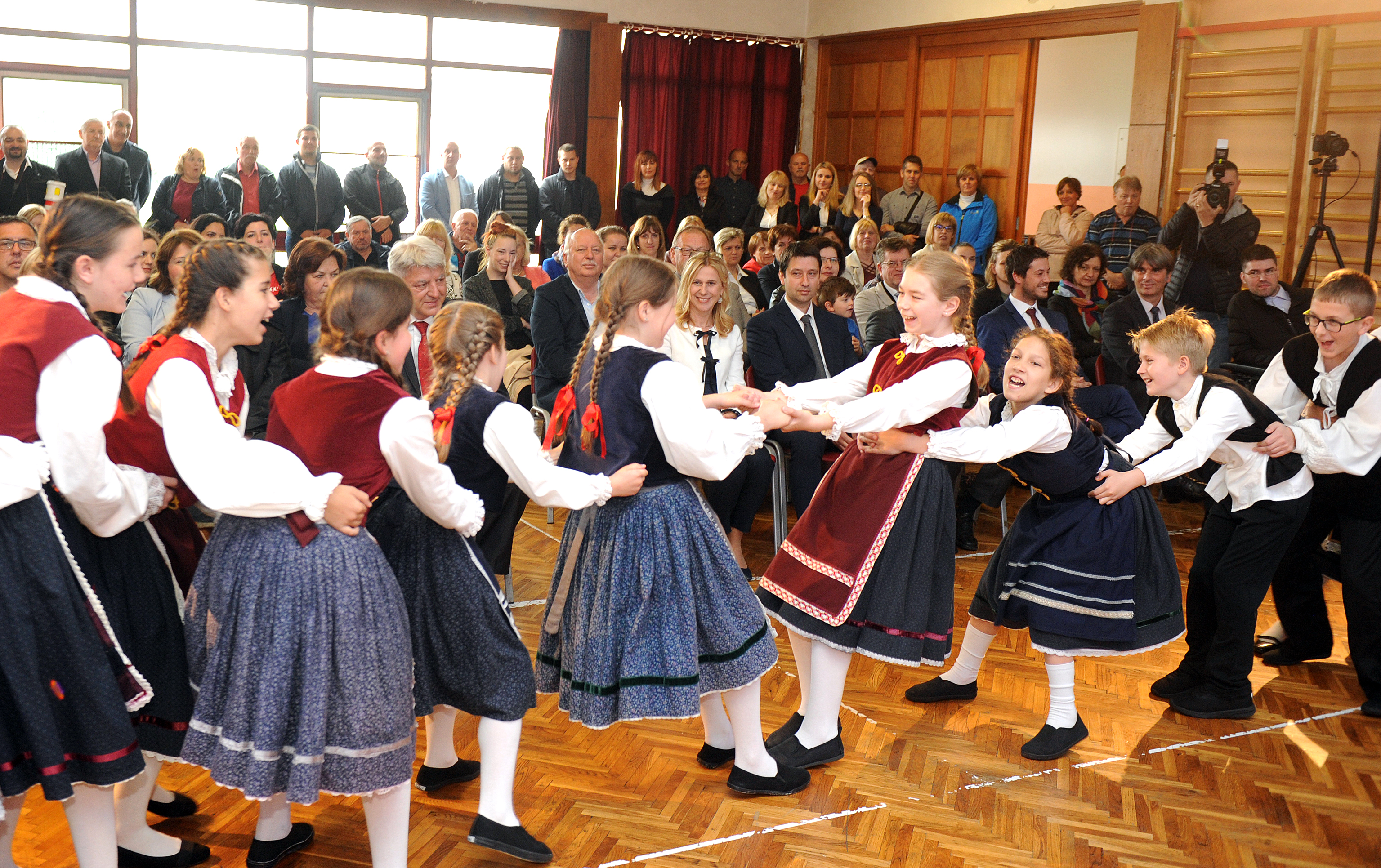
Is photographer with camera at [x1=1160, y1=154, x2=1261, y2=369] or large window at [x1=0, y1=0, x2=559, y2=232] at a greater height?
large window at [x1=0, y1=0, x2=559, y2=232]

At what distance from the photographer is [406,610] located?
2.36 meters

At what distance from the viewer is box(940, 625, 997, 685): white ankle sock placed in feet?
11.7

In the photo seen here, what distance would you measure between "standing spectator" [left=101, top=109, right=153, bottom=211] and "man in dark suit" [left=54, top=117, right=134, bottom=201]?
9 cm

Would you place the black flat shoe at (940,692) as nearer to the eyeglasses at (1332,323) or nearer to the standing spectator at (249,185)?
the eyeglasses at (1332,323)

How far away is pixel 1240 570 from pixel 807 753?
5.15ft

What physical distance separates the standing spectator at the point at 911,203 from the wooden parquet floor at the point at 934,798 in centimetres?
633

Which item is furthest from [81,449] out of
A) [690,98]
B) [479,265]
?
[690,98]

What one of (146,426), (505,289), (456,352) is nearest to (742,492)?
(505,289)

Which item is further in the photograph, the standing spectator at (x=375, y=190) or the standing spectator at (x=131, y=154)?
the standing spectator at (x=375, y=190)

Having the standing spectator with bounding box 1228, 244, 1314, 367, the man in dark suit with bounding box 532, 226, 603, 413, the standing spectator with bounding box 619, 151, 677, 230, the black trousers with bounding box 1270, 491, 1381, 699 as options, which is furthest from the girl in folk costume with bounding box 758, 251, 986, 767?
the standing spectator with bounding box 619, 151, 677, 230

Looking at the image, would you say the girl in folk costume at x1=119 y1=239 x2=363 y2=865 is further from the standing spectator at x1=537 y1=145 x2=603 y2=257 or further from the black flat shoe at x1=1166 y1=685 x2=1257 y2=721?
the standing spectator at x1=537 y1=145 x2=603 y2=257

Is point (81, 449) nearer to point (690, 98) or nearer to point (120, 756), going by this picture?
point (120, 756)

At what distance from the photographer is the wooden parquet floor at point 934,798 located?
2668 mm

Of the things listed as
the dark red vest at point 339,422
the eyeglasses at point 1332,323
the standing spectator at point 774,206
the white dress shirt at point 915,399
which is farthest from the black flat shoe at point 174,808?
the standing spectator at point 774,206
